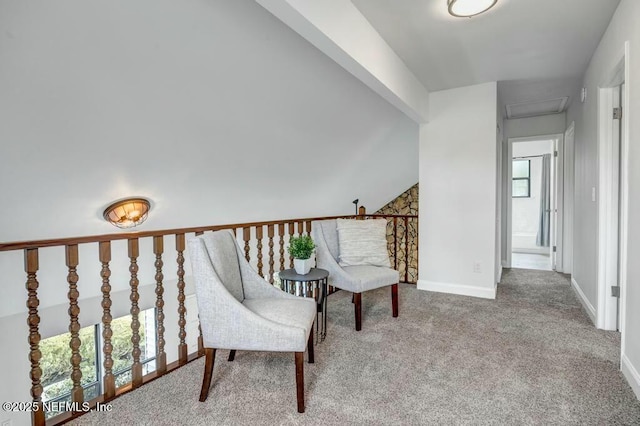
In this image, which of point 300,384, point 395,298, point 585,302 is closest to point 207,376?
point 300,384

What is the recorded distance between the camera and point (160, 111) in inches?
99.3

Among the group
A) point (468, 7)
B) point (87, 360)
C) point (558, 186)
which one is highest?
point (468, 7)

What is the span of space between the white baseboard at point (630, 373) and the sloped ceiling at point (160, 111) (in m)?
3.01

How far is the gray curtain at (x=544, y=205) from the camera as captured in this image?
7.42 meters

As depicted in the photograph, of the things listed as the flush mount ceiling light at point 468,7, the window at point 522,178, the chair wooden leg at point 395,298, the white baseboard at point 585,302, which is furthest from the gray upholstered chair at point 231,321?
the window at point 522,178

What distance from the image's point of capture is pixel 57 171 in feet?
8.11

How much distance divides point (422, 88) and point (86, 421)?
3.88 meters

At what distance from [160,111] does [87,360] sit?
3.48m

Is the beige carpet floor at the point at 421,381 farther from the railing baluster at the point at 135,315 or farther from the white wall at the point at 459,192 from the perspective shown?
the white wall at the point at 459,192

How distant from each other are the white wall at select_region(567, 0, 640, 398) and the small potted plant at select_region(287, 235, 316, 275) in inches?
77.0

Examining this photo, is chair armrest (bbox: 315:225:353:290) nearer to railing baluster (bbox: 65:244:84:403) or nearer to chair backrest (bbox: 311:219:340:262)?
chair backrest (bbox: 311:219:340:262)

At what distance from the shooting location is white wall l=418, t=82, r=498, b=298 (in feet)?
12.0

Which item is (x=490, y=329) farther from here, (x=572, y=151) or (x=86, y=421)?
(x=572, y=151)

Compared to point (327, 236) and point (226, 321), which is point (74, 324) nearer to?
point (226, 321)
